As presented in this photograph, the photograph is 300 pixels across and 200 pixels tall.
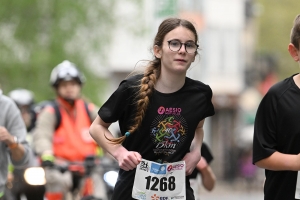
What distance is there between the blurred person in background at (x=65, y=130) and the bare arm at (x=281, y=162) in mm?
5208

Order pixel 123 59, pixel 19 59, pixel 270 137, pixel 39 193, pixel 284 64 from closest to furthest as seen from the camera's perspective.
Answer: pixel 270 137 → pixel 39 193 → pixel 19 59 → pixel 123 59 → pixel 284 64

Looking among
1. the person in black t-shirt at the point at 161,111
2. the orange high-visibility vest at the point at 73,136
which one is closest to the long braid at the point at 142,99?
the person in black t-shirt at the point at 161,111

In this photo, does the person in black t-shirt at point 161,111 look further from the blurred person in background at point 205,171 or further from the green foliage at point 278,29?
the green foliage at point 278,29

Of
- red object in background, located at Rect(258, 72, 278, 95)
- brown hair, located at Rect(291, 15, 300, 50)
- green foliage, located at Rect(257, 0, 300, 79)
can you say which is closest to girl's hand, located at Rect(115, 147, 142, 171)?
brown hair, located at Rect(291, 15, 300, 50)

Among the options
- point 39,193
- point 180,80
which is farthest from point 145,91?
point 39,193

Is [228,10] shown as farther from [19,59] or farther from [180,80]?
[180,80]

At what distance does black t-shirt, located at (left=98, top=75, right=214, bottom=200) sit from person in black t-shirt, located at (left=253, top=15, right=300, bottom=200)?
1.87 feet

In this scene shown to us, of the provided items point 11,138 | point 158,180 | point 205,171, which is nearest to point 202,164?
point 205,171

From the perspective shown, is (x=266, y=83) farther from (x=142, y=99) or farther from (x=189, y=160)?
(x=142, y=99)

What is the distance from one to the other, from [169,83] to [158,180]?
65 centimetres

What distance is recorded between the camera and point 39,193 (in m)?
8.12

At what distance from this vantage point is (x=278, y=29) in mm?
71812

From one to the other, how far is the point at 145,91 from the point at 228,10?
5014 centimetres

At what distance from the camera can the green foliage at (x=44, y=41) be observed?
25.6 metres
